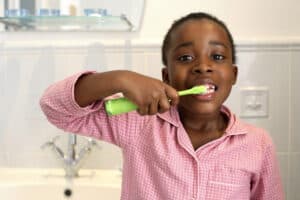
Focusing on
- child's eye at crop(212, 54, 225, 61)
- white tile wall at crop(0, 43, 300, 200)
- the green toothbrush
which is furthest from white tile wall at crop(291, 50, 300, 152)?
the green toothbrush

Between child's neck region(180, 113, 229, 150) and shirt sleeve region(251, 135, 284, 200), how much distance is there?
10 centimetres

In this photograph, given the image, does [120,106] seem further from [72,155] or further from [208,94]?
[72,155]

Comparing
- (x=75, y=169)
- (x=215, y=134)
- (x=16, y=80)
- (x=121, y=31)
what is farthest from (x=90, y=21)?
(x=215, y=134)

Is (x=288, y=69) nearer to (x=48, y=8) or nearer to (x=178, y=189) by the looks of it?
(x=178, y=189)

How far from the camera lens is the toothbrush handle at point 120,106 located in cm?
62

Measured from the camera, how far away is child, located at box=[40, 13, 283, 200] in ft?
2.35

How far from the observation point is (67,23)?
3.74ft

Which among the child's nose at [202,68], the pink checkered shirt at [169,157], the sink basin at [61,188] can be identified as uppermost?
the child's nose at [202,68]

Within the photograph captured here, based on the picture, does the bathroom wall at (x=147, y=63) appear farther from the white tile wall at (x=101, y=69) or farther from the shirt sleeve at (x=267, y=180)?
the shirt sleeve at (x=267, y=180)

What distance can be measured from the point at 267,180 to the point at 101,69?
561 mm

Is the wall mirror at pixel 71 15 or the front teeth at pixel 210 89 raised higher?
the wall mirror at pixel 71 15

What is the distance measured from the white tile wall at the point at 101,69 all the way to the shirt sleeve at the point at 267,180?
0.36m

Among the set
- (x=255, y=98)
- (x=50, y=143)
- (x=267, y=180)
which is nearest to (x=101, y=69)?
(x=50, y=143)

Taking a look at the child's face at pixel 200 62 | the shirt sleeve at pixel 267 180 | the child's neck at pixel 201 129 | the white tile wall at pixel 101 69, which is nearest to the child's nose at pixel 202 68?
the child's face at pixel 200 62
